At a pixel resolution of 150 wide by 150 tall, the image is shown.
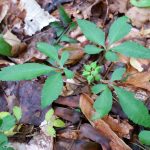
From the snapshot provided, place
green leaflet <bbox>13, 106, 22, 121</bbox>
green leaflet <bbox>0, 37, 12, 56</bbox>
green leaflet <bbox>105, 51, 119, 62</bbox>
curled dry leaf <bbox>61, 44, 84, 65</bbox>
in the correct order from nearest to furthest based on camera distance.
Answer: green leaflet <bbox>105, 51, 119, 62</bbox>
green leaflet <bbox>13, 106, 22, 121</bbox>
curled dry leaf <bbox>61, 44, 84, 65</bbox>
green leaflet <bbox>0, 37, 12, 56</bbox>

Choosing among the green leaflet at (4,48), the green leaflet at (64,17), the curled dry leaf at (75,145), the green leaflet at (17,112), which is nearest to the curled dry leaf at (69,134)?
the curled dry leaf at (75,145)

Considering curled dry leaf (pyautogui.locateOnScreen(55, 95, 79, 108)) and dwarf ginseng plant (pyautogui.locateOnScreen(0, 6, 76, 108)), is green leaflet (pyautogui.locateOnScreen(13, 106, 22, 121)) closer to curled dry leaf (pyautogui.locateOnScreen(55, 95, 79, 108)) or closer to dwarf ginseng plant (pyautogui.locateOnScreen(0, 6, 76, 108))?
curled dry leaf (pyautogui.locateOnScreen(55, 95, 79, 108))

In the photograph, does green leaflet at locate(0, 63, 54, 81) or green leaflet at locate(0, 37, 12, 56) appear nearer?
green leaflet at locate(0, 63, 54, 81)

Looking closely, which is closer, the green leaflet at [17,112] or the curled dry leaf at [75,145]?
the curled dry leaf at [75,145]

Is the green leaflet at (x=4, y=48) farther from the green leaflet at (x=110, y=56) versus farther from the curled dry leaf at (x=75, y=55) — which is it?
the green leaflet at (x=110, y=56)

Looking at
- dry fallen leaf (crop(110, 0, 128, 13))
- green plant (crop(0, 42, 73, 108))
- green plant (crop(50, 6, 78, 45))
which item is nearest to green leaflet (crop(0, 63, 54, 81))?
green plant (crop(0, 42, 73, 108))

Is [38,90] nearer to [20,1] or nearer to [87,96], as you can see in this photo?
[87,96]
